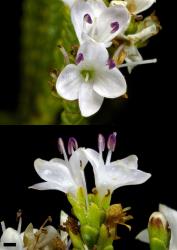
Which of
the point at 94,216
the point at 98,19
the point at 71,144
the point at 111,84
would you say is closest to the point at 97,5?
the point at 98,19

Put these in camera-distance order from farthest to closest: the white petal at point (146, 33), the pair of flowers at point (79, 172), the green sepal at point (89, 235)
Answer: the white petal at point (146, 33)
the pair of flowers at point (79, 172)
the green sepal at point (89, 235)

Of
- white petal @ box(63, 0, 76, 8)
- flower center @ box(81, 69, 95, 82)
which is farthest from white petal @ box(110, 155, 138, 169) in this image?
white petal @ box(63, 0, 76, 8)

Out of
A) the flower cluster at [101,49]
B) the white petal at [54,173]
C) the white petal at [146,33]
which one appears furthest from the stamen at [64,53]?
the white petal at [54,173]

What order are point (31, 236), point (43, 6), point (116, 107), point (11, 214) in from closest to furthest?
point (31, 236) → point (11, 214) → point (43, 6) → point (116, 107)

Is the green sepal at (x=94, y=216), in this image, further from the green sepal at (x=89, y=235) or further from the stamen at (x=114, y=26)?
the stamen at (x=114, y=26)

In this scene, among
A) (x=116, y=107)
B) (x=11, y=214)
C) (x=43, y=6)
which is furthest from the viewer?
(x=116, y=107)

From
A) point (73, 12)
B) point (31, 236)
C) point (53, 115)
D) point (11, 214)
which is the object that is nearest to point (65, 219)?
point (31, 236)

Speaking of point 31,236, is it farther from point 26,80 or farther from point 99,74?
point 26,80
